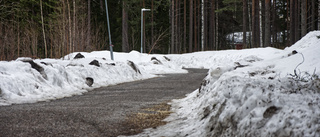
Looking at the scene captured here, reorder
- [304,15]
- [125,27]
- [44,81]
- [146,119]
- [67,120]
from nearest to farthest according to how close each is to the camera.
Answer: [67,120] < [146,119] < [44,81] < [304,15] < [125,27]

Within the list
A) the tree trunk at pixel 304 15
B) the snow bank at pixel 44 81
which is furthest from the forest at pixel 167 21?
the snow bank at pixel 44 81

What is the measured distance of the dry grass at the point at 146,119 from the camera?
14.5ft

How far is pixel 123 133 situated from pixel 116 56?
68.7 feet

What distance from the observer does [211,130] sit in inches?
141

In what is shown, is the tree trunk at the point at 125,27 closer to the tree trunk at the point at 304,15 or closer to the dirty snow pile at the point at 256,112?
the tree trunk at the point at 304,15

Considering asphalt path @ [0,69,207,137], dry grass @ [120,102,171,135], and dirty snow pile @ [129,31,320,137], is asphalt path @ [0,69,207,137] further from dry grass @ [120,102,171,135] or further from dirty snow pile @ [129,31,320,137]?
dirty snow pile @ [129,31,320,137]

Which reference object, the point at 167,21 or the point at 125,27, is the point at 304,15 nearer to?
the point at 125,27

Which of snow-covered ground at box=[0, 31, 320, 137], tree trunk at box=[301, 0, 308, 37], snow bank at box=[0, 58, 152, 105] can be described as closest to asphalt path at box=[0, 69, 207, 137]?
snow-covered ground at box=[0, 31, 320, 137]

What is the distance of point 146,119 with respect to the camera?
4.92 metres

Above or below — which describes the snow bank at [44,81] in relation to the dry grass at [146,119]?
above

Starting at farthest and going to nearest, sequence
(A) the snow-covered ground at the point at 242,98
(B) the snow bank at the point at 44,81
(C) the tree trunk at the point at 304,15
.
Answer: (C) the tree trunk at the point at 304,15 < (B) the snow bank at the point at 44,81 < (A) the snow-covered ground at the point at 242,98

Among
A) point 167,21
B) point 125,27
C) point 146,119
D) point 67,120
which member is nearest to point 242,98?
point 146,119

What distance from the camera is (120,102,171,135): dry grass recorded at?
4430mm

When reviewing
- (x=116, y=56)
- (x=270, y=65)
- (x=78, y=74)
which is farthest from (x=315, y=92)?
(x=116, y=56)
